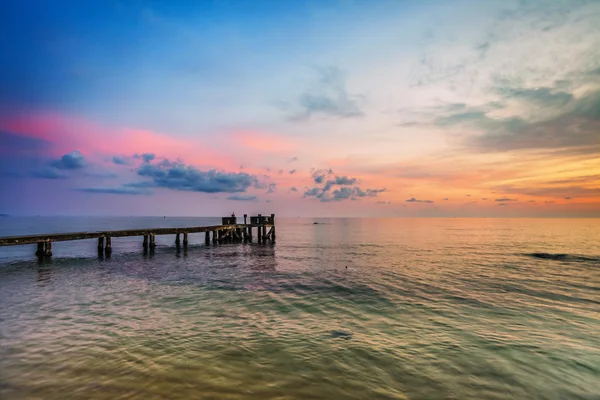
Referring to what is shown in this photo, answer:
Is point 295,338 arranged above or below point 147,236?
below

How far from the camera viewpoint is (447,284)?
1947 cm

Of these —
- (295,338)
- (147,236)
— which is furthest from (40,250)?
(295,338)

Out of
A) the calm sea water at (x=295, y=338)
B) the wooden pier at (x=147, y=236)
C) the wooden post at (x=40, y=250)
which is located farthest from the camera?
the wooden post at (x=40, y=250)

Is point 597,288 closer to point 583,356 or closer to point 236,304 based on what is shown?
point 583,356

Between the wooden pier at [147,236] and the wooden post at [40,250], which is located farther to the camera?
the wooden post at [40,250]

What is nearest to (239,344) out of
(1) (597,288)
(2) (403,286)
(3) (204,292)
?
(3) (204,292)

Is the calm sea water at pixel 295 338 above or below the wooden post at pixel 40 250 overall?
below

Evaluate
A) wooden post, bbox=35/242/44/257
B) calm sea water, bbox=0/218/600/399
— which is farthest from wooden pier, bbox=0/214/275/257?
calm sea water, bbox=0/218/600/399

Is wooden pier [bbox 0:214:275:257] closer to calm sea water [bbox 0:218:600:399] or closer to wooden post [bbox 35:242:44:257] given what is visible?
wooden post [bbox 35:242:44:257]

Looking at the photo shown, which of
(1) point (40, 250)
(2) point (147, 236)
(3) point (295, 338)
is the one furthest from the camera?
(2) point (147, 236)

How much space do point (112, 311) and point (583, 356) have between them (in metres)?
16.8

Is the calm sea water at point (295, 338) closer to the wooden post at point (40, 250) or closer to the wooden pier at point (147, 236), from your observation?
the wooden pier at point (147, 236)

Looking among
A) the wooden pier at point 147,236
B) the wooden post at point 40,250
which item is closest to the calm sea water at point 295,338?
the wooden pier at point 147,236

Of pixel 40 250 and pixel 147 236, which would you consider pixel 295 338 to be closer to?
pixel 40 250
